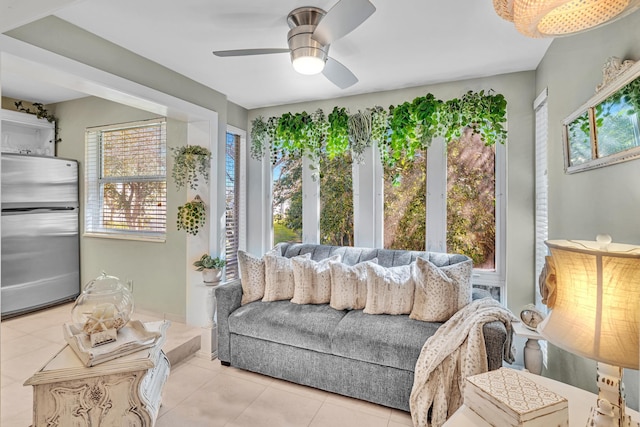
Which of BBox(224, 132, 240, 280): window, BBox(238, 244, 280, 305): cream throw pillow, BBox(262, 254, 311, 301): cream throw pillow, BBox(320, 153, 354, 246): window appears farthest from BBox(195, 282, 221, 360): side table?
BBox(320, 153, 354, 246): window

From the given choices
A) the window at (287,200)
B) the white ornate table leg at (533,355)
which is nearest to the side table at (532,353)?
the white ornate table leg at (533,355)

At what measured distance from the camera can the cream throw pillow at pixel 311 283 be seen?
9.16ft

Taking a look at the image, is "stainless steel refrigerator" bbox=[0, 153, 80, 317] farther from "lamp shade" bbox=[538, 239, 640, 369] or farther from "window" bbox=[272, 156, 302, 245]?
"lamp shade" bbox=[538, 239, 640, 369]

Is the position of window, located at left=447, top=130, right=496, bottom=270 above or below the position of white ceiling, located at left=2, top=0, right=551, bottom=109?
below

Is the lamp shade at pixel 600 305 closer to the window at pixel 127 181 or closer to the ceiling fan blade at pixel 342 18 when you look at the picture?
the ceiling fan blade at pixel 342 18

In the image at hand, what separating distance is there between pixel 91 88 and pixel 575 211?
336 centimetres

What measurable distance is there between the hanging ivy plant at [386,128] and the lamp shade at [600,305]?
2.37m

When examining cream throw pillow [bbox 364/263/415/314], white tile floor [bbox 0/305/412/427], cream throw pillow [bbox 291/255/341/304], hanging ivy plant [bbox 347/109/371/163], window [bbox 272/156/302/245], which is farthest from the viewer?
window [bbox 272/156/302/245]

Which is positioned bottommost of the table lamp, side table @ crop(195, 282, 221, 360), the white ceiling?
side table @ crop(195, 282, 221, 360)

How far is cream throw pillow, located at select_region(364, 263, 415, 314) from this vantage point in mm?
2498

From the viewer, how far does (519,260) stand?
9.45ft

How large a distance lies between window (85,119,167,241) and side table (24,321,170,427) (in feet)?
7.31

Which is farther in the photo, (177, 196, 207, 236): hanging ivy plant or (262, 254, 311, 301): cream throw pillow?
(177, 196, 207, 236): hanging ivy plant

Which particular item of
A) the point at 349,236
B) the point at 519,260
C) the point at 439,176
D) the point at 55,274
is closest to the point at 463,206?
the point at 439,176
